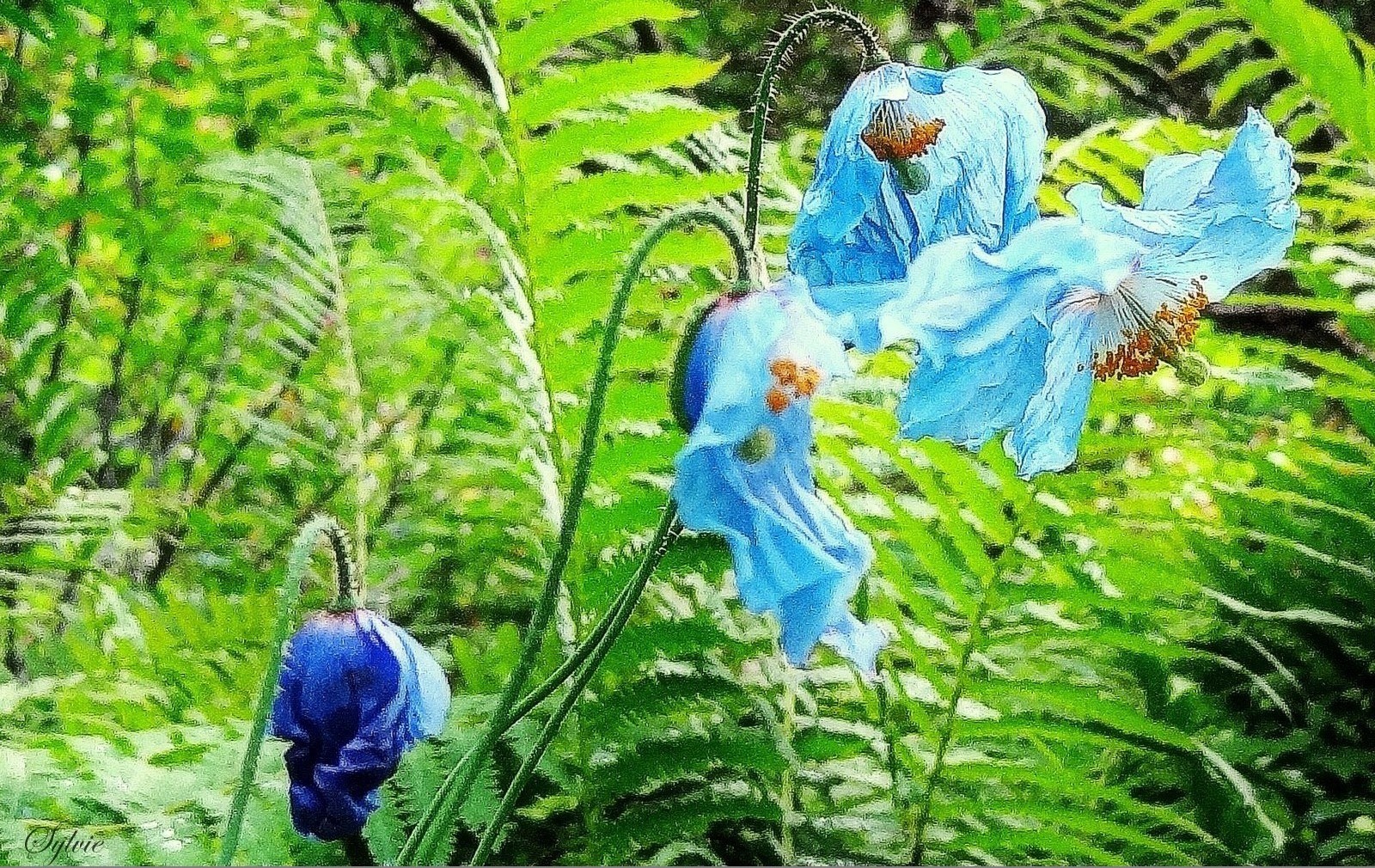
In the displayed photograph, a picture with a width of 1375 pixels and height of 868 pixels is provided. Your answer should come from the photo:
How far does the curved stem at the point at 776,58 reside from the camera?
1.49ft

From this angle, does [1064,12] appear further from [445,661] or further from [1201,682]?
[445,661]

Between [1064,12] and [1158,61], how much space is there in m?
0.68

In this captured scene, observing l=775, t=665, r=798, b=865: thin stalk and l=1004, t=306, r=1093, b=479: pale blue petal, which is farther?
l=775, t=665, r=798, b=865: thin stalk

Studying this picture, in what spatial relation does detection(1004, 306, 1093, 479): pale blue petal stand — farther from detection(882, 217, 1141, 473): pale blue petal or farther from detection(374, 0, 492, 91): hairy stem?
detection(374, 0, 492, 91): hairy stem

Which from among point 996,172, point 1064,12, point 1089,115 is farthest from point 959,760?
point 1089,115

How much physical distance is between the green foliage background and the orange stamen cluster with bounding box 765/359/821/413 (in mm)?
344

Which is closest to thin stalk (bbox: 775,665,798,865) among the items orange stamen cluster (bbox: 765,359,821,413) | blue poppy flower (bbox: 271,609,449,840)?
blue poppy flower (bbox: 271,609,449,840)

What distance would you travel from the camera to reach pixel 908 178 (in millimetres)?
488

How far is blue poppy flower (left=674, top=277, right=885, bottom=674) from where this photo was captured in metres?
0.40

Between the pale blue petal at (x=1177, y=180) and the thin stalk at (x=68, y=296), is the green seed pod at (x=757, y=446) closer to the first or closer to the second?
the pale blue petal at (x=1177, y=180)

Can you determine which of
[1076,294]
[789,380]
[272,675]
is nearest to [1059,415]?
[1076,294]

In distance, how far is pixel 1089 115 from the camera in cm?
198

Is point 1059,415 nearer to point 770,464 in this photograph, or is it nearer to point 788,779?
point 770,464

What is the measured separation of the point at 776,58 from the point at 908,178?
7 centimetres
